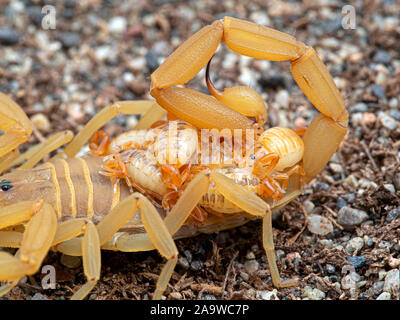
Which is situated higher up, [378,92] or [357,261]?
[378,92]

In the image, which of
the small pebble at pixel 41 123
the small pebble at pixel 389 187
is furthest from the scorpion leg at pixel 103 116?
the small pebble at pixel 389 187

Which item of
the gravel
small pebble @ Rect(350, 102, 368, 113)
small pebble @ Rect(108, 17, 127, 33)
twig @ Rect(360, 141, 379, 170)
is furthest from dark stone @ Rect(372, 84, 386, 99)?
small pebble @ Rect(108, 17, 127, 33)

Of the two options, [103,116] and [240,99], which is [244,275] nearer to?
[240,99]

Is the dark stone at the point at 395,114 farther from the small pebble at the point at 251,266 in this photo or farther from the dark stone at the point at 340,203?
the small pebble at the point at 251,266

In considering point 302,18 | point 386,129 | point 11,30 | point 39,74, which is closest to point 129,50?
point 39,74

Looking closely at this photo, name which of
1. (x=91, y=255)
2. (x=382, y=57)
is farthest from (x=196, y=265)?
(x=382, y=57)
